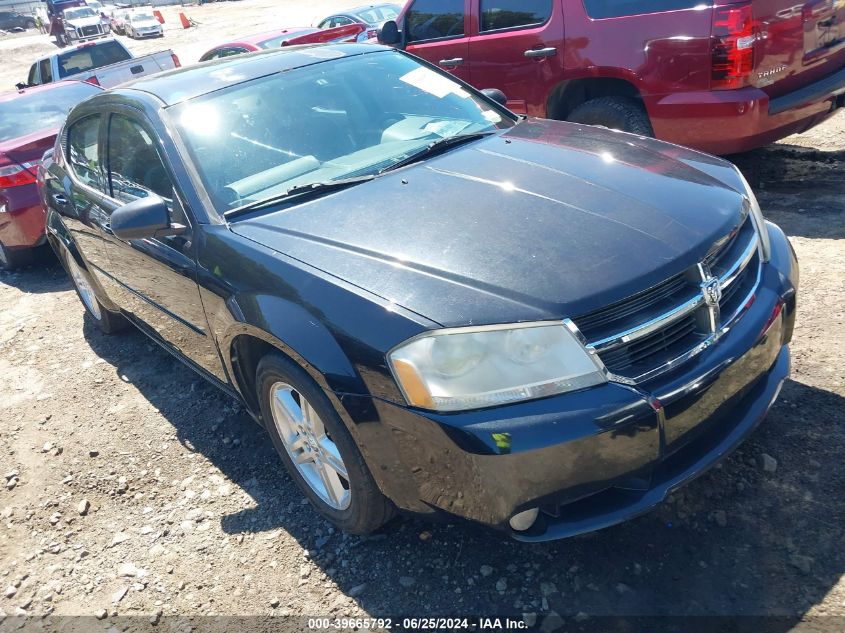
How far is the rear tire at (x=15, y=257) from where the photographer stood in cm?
639

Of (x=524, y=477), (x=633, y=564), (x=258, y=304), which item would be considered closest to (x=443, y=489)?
(x=524, y=477)

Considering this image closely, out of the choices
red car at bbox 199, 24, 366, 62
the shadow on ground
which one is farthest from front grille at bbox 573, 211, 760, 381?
red car at bbox 199, 24, 366, 62

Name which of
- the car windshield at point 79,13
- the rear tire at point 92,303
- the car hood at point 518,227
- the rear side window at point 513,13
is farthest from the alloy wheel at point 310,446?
the car windshield at point 79,13

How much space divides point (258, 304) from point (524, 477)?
1147 mm

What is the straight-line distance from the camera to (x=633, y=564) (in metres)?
2.34

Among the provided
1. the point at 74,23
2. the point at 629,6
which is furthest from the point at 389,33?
the point at 74,23

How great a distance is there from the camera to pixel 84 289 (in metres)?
4.99

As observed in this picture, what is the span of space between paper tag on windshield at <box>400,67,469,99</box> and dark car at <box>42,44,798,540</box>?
0.30 feet

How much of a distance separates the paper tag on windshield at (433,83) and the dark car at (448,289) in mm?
93

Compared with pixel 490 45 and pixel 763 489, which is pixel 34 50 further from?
pixel 763 489

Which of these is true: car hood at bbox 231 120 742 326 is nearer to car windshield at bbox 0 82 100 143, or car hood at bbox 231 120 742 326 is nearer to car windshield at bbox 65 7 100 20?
car windshield at bbox 0 82 100 143

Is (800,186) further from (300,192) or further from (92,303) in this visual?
(92,303)

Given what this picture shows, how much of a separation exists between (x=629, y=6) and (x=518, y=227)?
325 centimetres

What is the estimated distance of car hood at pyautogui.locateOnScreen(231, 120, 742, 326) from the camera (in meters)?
2.09
